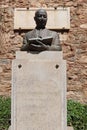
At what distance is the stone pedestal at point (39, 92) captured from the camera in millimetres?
7160

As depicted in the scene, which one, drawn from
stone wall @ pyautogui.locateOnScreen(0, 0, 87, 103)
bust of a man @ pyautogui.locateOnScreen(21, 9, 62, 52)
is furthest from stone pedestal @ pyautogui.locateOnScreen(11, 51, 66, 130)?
stone wall @ pyautogui.locateOnScreen(0, 0, 87, 103)

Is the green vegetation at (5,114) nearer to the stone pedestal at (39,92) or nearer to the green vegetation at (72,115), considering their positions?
the green vegetation at (72,115)

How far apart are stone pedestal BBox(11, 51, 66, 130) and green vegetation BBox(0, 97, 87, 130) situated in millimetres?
2348

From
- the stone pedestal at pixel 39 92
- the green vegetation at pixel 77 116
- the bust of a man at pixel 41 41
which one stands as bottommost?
the green vegetation at pixel 77 116

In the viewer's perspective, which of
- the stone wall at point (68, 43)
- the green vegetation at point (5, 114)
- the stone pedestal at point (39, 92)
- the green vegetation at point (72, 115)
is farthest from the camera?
the stone wall at point (68, 43)

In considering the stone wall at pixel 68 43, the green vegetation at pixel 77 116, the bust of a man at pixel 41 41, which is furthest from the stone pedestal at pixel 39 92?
the stone wall at pixel 68 43

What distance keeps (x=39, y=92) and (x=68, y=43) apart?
453 cm

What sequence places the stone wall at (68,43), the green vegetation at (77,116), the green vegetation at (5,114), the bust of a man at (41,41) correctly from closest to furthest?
the bust of a man at (41,41), the green vegetation at (5,114), the green vegetation at (77,116), the stone wall at (68,43)

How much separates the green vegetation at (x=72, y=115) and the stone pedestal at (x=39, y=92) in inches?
92.4

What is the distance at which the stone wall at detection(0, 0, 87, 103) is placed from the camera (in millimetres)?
11359

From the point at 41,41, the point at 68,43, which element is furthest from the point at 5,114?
the point at 41,41

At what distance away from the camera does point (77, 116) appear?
32.6 feet

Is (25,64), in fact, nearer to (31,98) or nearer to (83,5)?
(31,98)

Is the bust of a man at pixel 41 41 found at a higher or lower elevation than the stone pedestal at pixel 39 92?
higher
